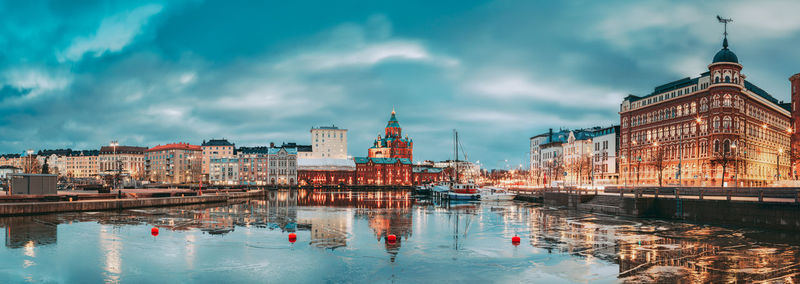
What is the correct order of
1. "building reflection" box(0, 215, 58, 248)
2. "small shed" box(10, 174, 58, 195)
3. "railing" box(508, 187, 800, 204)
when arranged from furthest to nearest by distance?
"small shed" box(10, 174, 58, 195), "railing" box(508, 187, 800, 204), "building reflection" box(0, 215, 58, 248)

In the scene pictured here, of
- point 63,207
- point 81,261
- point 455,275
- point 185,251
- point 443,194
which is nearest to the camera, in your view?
point 455,275

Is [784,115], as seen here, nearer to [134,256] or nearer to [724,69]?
[724,69]

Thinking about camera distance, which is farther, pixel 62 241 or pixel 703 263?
pixel 62 241

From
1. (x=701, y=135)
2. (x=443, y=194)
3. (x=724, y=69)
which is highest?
(x=724, y=69)

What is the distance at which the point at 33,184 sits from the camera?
54344 millimetres

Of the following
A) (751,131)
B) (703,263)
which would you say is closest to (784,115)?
(751,131)

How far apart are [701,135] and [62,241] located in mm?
96907

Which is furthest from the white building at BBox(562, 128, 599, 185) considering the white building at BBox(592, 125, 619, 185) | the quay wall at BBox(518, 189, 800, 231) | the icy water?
the icy water

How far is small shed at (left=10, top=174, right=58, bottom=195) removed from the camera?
53188 millimetres

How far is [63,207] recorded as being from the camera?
5028 cm

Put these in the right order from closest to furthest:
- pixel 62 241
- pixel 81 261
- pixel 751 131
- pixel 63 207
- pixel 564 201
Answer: pixel 81 261 → pixel 62 241 → pixel 63 207 → pixel 564 201 → pixel 751 131

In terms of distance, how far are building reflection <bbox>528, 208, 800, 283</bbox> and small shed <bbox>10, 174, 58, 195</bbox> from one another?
50604 mm

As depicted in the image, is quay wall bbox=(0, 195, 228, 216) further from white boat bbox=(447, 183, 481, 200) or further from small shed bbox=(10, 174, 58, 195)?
→ white boat bbox=(447, 183, 481, 200)

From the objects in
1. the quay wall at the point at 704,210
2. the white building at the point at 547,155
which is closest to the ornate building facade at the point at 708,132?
the quay wall at the point at 704,210
